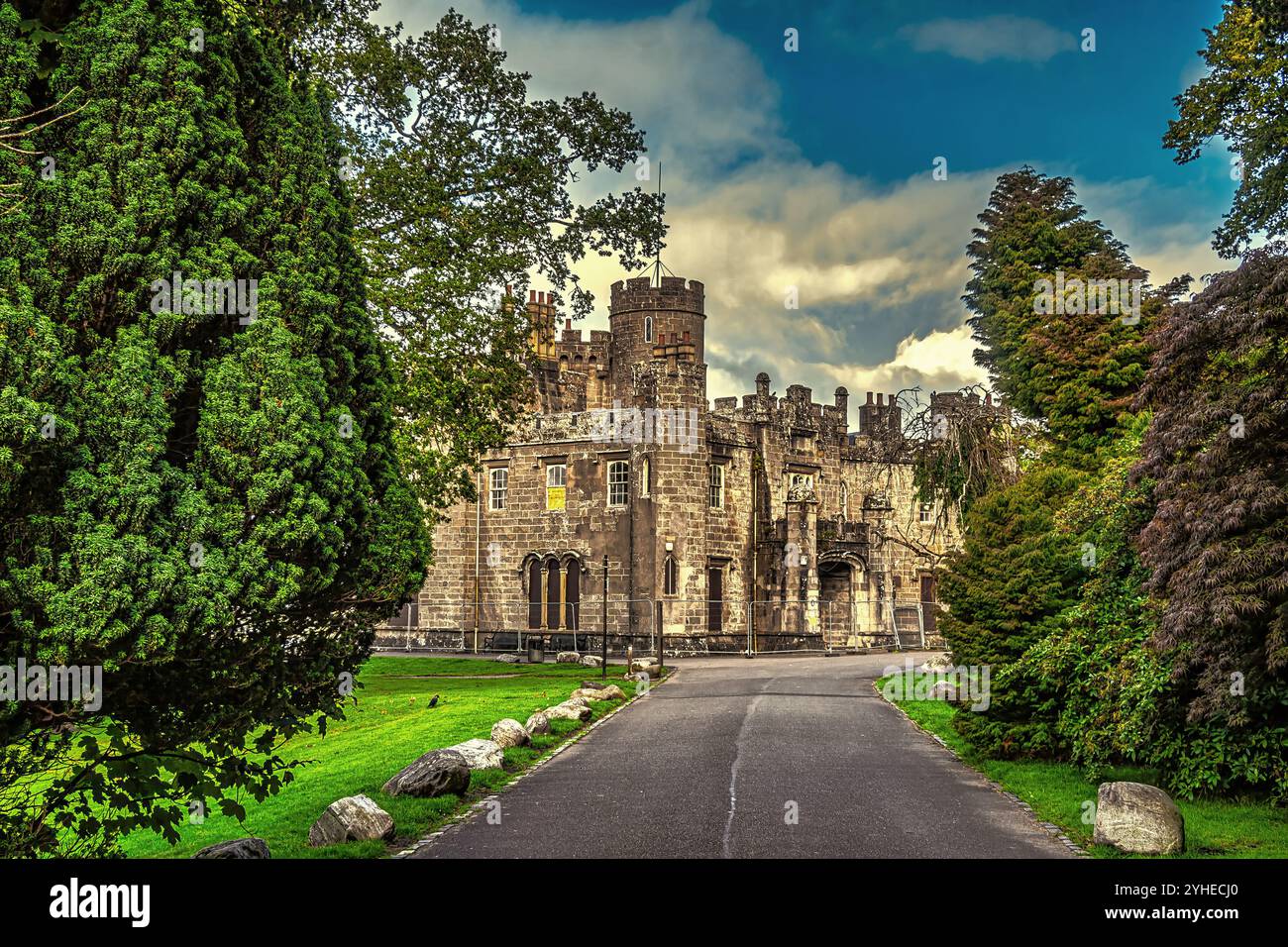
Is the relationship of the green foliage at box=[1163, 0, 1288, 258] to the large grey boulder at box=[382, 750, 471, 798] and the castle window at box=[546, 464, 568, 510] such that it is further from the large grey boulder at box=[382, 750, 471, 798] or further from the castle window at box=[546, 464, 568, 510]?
the castle window at box=[546, 464, 568, 510]

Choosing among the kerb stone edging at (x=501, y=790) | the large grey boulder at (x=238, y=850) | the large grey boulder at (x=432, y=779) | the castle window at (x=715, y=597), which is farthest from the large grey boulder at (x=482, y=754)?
the castle window at (x=715, y=597)

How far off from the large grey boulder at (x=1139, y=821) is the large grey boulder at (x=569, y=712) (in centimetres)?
1078

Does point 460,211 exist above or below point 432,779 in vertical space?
above

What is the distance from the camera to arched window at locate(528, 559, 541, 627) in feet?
148

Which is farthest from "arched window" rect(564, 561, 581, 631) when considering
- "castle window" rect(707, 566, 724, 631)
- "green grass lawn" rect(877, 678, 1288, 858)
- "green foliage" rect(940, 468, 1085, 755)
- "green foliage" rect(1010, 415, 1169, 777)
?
Answer: "green foliage" rect(1010, 415, 1169, 777)

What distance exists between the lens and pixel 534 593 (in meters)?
45.8

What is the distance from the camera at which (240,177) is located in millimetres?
8516

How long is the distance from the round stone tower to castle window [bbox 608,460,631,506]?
12225 mm

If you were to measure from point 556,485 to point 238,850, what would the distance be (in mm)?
35875

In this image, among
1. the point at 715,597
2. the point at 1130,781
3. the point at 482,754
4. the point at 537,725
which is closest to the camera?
the point at 1130,781

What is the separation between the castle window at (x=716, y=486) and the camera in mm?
43969

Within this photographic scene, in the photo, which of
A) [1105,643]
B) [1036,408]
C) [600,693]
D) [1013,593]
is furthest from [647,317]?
[1105,643]

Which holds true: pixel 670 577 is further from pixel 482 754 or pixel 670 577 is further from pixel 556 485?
pixel 482 754
